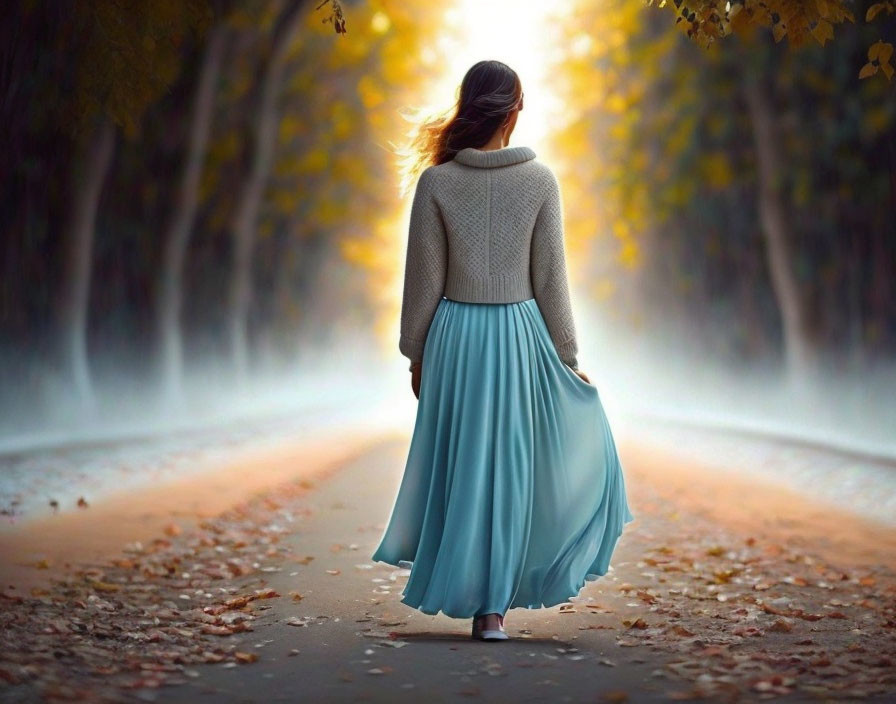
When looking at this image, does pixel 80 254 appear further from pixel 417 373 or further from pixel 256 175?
pixel 417 373

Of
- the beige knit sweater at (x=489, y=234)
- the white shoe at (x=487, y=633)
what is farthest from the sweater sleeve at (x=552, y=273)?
the white shoe at (x=487, y=633)

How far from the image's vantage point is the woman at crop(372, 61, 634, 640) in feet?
17.7

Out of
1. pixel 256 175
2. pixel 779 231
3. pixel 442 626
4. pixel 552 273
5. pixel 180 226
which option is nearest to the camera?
pixel 552 273

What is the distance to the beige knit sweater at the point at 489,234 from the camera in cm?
545

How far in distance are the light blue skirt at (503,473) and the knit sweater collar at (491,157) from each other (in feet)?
1.94

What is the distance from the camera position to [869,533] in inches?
363

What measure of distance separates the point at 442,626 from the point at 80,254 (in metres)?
11.6

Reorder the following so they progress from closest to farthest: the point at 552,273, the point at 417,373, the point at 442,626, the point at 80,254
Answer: the point at 552,273, the point at 417,373, the point at 442,626, the point at 80,254

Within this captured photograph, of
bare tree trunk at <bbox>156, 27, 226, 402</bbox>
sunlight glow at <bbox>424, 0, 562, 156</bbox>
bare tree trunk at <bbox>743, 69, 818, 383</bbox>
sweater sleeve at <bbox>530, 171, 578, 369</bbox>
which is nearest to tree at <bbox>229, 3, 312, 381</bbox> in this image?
bare tree trunk at <bbox>156, 27, 226, 402</bbox>

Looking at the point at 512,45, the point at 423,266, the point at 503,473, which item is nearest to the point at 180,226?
the point at 512,45

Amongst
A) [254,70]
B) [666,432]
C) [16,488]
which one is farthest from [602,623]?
[254,70]

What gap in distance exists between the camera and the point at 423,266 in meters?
5.50

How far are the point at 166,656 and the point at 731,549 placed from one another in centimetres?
437

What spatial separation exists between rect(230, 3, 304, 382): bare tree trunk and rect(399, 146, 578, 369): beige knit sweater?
49.0ft
